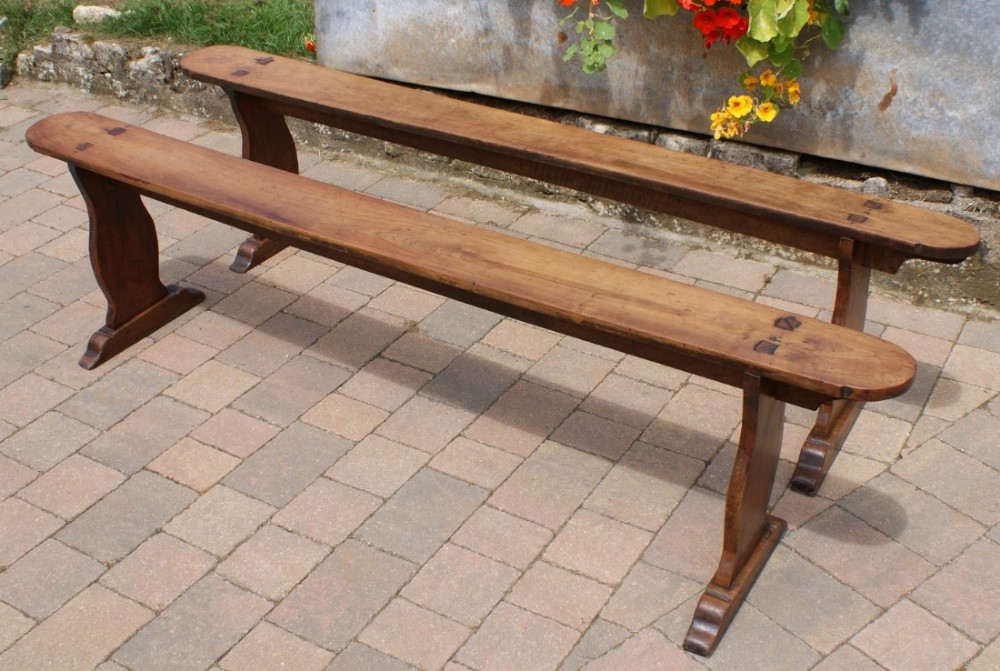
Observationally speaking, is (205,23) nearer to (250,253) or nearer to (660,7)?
(250,253)

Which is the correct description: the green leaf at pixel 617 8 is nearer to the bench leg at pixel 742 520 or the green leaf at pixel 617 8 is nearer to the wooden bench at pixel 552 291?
the wooden bench at pixel 552 291

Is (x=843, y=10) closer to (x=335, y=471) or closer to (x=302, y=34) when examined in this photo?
(x=335, y=471)

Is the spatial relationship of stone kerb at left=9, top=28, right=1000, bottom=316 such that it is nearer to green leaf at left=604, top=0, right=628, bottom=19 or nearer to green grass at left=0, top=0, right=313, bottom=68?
green grass at left=0, top=0, right=313, bottom=68

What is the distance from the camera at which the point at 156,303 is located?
3.96 m

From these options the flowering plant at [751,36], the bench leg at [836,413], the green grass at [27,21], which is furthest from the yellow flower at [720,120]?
the green grass at [27,21]

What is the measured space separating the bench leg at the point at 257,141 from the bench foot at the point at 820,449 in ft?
6.87

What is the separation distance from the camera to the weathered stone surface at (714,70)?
3781 millimetres

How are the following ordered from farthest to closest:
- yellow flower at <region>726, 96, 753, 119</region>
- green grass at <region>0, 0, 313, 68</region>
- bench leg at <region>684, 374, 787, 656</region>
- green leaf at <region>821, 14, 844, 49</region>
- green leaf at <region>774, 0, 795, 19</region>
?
green grass at <region>0, 0, 313, 68</region>, yellow flower at <region>726, 96, 753, 119</region>, green leaf at <region>821, 14, 844, 49</region>, green leaf at <region>774, 0, 795, 19</region>, bench leg at <region>684, 374, 787, 656</region>

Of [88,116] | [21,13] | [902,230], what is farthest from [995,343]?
[21,13]

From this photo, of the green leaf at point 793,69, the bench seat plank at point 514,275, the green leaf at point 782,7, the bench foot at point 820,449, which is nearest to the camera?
the bench seat plank at point 514,275

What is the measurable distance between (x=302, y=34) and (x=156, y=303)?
1.93m

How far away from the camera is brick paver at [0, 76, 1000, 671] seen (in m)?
2.78

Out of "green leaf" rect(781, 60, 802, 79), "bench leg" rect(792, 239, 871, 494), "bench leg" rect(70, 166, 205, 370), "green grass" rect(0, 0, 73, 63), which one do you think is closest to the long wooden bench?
"bench leg" rect(792, 239, 871, 494)

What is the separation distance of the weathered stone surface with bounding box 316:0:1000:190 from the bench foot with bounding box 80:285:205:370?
1.43m
